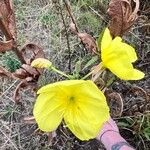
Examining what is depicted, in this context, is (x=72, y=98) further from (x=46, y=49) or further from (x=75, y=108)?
(x=46, y=49)

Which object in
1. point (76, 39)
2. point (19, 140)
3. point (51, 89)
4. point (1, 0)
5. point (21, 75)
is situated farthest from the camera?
point (76, 39)

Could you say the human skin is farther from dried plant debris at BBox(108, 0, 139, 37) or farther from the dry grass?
dried plant debris at BBox(108, 0, 139, 37)

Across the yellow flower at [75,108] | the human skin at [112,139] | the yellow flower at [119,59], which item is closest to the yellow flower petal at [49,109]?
the yellow flower at [75,108]

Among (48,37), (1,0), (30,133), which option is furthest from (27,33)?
(1,0)

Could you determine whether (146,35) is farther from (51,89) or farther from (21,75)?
(51,89)

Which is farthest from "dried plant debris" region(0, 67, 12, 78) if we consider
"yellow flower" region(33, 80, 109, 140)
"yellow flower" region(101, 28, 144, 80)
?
"yellow flower" region(101, 28, 144, 80)

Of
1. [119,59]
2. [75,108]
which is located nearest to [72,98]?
[75,108]
